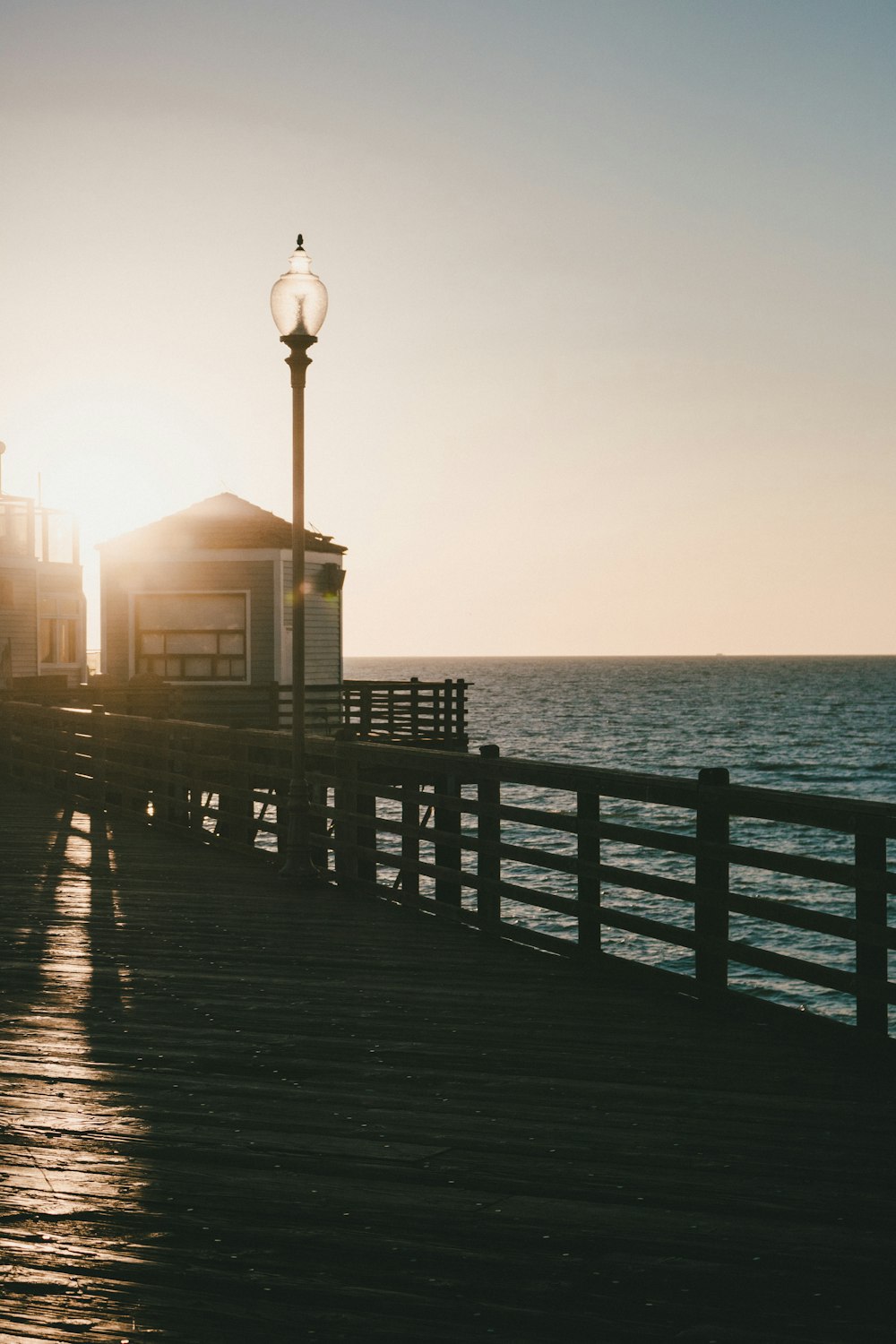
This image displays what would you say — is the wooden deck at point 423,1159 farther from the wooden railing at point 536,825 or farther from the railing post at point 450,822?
the railing post at point 450,822

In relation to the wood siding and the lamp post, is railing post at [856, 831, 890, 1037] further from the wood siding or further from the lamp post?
the wood siding

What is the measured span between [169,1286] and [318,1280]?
1.33 feet

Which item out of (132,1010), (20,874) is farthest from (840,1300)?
(20,874)

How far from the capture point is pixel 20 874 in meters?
11.2

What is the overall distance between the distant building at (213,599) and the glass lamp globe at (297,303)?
18.1m

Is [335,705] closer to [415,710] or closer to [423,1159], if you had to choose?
[415,710]

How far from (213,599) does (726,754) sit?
47.2 meters

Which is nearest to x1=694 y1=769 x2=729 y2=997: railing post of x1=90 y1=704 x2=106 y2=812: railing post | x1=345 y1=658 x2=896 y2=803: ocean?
x1=90 y1=704 x2=106 y2=812: railing post

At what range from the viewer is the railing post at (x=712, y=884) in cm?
641

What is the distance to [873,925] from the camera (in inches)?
222

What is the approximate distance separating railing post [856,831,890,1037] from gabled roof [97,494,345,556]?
76.5 feet

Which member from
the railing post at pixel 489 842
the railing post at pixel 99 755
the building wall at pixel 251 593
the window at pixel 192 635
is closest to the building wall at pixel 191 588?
the building wall at pixel 251 593

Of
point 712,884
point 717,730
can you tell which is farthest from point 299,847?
point 717,730

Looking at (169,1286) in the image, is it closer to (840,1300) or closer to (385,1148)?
(385,1148)
